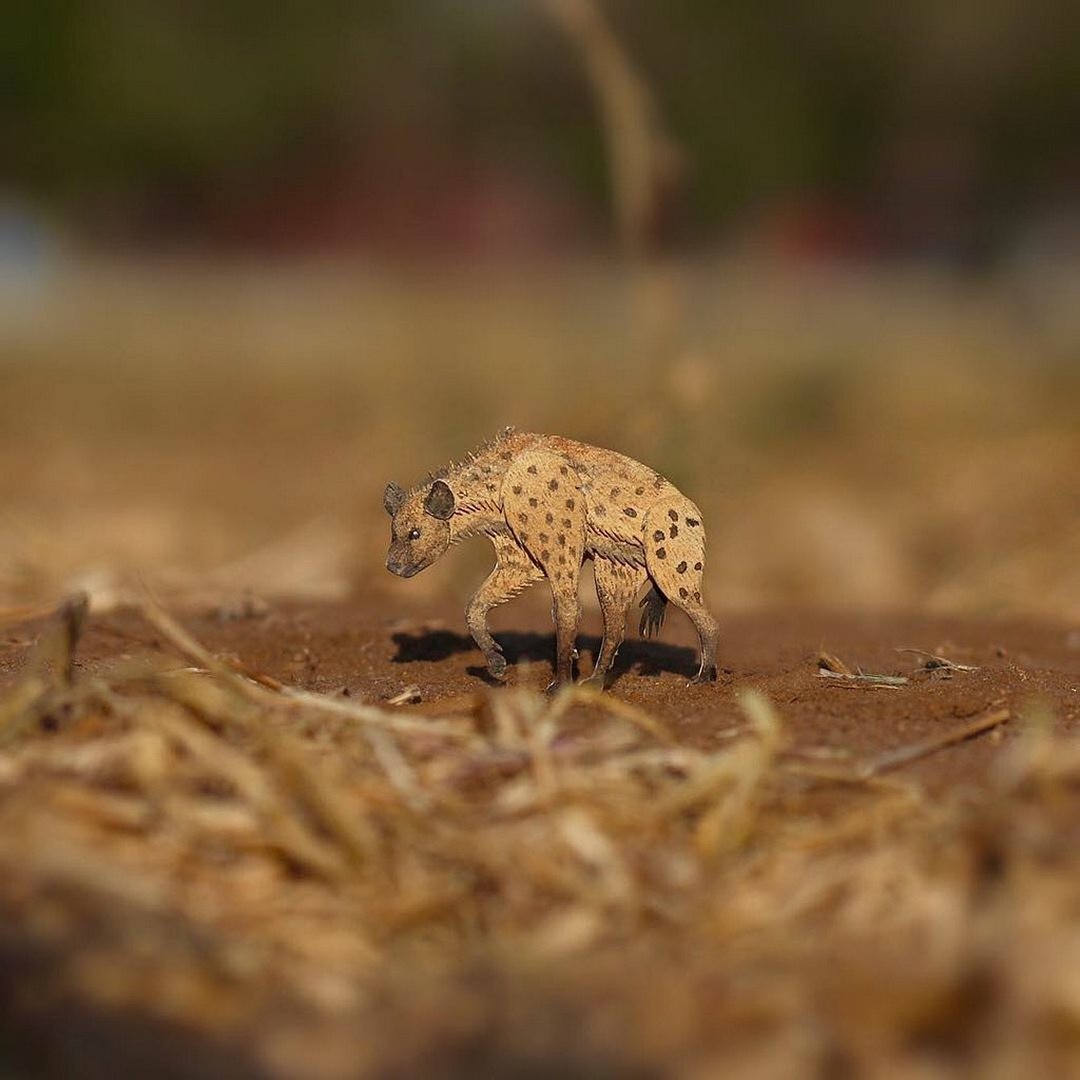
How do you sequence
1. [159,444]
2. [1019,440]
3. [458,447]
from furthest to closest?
[159,444]
[1019,440]
[458,447]

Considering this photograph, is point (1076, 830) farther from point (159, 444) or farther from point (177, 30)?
point (177, 30)

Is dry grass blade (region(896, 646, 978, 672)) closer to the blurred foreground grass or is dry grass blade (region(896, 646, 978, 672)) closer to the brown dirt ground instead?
the brown dirt ground

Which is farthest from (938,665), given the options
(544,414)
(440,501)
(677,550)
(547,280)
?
(547,280)

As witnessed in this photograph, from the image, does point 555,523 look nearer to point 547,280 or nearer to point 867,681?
point 867,681

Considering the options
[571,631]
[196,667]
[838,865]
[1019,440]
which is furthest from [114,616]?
[1019,440]

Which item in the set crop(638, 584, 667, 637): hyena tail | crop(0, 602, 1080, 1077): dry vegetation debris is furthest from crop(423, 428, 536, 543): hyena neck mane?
crop(0, 602, 1080, 1077): dry vegetation debris

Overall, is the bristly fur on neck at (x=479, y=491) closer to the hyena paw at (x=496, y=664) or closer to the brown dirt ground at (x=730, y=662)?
the hyena paw at (x=496, y=664)
